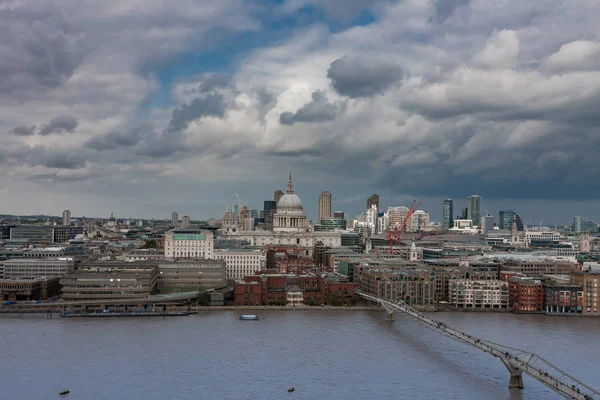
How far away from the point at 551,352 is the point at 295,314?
1468 cm

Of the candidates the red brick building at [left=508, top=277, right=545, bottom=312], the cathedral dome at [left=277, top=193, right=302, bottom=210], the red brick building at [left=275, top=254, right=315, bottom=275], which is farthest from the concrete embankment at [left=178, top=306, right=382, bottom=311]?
the cathedral dome at [left=277, top=193, right=302, bottom=210]

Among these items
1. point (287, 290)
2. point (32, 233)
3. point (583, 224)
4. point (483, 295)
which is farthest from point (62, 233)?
point (583, 224)

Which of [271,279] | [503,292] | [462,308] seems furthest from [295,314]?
[503,292]

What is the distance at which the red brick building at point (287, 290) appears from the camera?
134ft

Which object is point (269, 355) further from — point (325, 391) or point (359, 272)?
point (359, 272)

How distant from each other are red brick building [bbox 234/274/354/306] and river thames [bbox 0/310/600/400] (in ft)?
16.2

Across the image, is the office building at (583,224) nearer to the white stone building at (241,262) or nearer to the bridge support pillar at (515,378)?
the white stone building at (241,262)

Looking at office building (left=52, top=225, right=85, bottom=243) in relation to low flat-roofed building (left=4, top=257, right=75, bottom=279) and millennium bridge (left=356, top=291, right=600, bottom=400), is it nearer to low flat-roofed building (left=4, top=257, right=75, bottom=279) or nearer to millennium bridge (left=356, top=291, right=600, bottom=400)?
low flat-roofed building (left=4, top=257, right=75, bottom=279)

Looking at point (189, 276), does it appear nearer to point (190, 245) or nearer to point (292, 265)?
point (292, 265)

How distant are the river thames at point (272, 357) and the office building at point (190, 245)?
66.4 feet

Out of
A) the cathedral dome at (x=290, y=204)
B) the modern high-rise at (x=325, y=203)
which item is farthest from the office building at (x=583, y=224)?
the cathedral dome at (x=290, y=204)

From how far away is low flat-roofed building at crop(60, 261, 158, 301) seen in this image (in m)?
39.0

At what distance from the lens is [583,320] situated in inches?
1460

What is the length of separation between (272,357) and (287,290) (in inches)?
616
